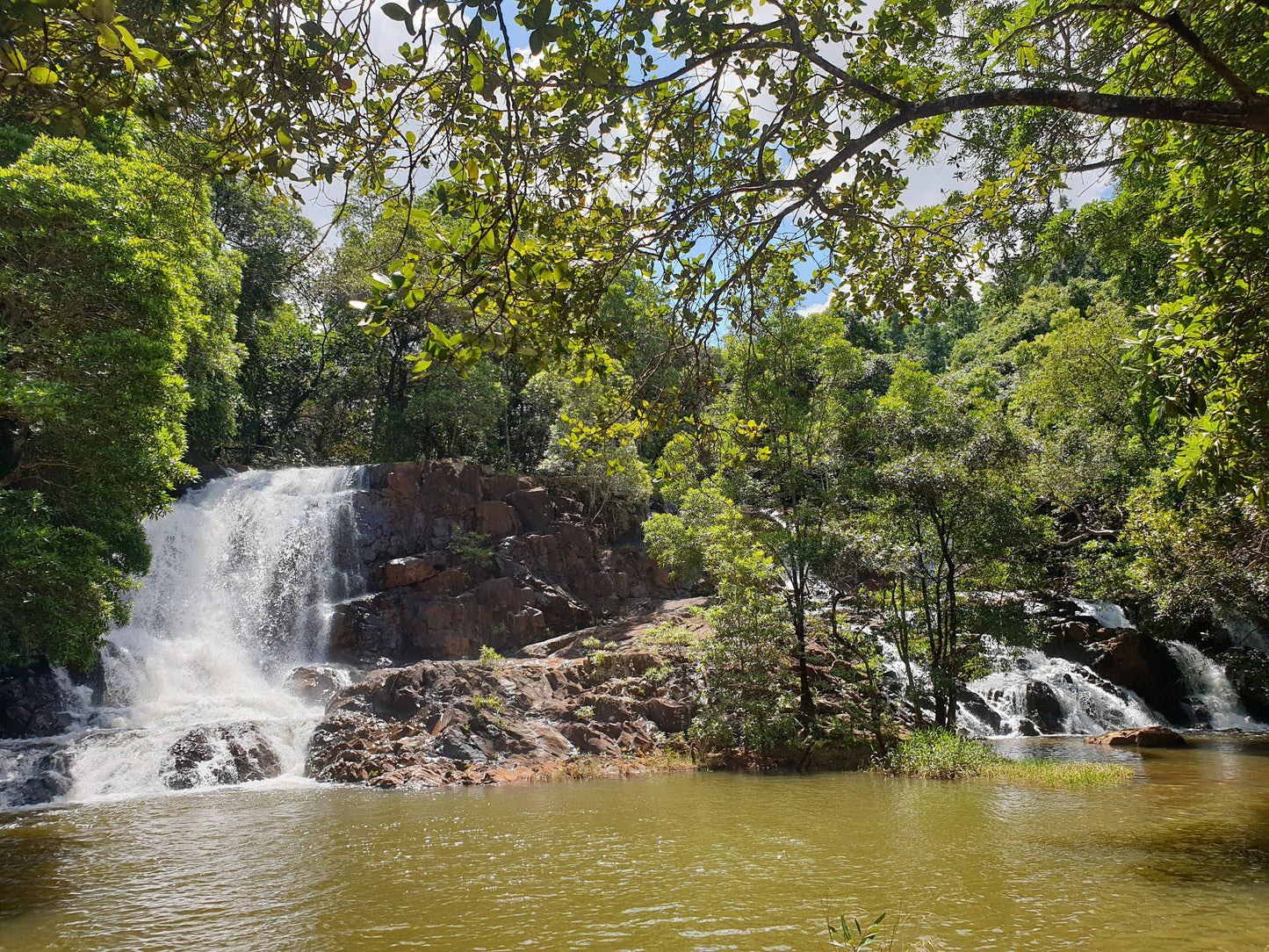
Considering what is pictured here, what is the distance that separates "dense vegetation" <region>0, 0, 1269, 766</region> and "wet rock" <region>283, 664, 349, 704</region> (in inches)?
171

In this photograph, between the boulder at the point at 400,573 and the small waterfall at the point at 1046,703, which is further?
the boulder at the point at 400,573

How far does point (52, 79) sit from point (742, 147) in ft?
12.0

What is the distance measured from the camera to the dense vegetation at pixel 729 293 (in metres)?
3.51

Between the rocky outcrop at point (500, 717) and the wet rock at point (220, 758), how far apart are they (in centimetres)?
83

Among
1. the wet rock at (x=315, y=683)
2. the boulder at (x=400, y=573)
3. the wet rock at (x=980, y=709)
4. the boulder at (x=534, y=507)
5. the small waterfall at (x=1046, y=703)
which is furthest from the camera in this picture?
the boulder at (x=534, y=507)

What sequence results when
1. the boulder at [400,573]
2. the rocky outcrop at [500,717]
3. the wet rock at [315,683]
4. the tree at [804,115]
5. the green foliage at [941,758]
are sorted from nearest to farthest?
the tree at [804,115] → the green foliage at [941,758] → the rocky outcrop at [500,717] → the wet rock at [315,683] → the boulder at [400,573]

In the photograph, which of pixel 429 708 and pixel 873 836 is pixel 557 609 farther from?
pixel 873 836

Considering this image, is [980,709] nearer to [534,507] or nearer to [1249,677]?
[1249,677]

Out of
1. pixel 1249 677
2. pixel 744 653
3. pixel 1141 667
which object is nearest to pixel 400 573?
pixel 744 653

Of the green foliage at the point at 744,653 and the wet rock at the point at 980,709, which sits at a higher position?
the green foliage at the point at 744,653

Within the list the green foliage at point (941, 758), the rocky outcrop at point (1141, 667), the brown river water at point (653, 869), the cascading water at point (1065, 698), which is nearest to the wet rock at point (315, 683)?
the brown river water at point (653, 869)

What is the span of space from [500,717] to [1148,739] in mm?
13343

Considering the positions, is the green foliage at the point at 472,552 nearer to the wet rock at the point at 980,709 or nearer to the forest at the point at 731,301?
the forest at the point at 731,301

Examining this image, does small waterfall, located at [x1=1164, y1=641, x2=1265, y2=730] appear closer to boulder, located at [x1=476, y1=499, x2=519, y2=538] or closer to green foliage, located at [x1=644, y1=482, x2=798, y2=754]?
green foliage, located at [x1=644, y1=482, x2=798, y2=754]
